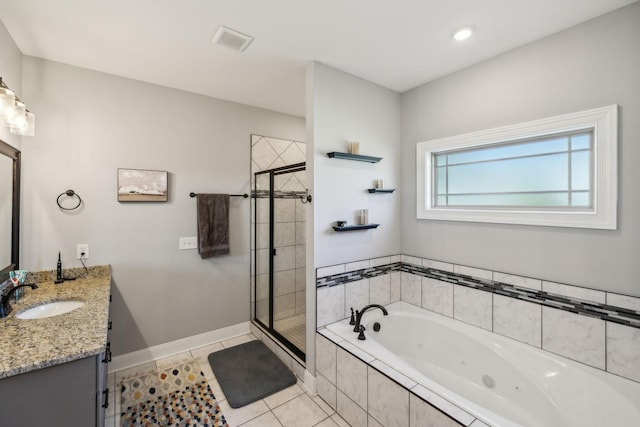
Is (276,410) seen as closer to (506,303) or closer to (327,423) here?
(327,423)

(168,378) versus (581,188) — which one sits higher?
(581,188)

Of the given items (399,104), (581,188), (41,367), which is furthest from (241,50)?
(581,188)

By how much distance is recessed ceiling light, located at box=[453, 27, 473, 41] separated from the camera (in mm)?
1790

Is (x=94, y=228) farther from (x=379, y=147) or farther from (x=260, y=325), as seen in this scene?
(x=379, y=147)

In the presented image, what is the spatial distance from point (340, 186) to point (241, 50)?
1.25m

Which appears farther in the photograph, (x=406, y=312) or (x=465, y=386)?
(x=406, y=312)

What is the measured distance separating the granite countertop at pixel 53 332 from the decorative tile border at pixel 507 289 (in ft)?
4.56

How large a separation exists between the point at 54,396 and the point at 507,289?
8.63 ft

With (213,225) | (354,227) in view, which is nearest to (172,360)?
(213,225)

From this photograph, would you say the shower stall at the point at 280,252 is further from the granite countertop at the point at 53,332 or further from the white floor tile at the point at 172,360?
the granite countertop at the point at 53,332

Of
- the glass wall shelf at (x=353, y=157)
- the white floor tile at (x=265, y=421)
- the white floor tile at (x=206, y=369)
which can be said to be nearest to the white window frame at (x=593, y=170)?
the glass wall shelf at (x=353, y=157)

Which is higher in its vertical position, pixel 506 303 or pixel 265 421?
pixel 506 303

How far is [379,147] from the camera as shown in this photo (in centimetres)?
263

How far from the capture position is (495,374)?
77.2 inches
